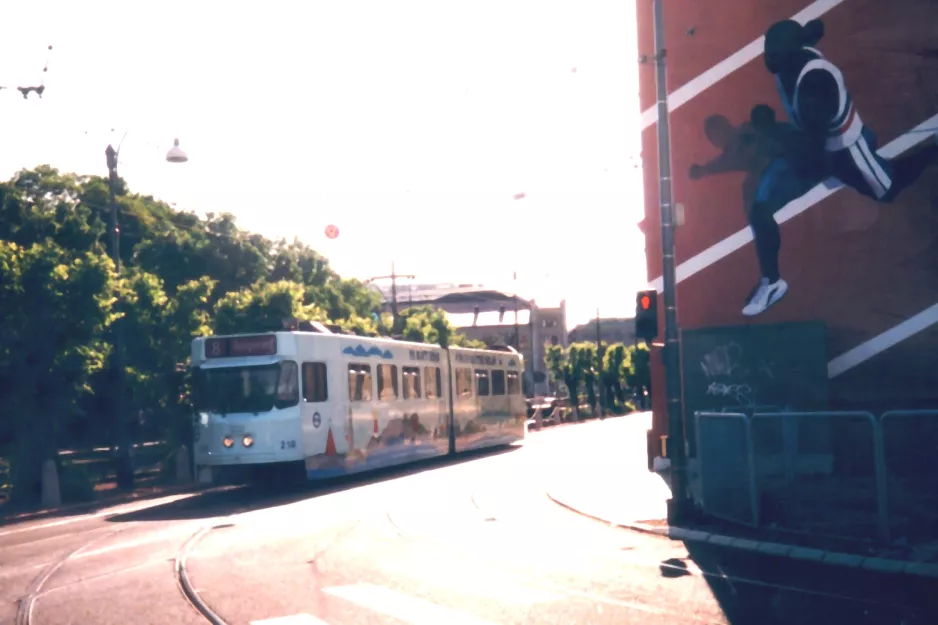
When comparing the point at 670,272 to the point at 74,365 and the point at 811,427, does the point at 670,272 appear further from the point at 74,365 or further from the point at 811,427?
the point at 74,365

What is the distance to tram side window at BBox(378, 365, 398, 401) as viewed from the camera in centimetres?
2570

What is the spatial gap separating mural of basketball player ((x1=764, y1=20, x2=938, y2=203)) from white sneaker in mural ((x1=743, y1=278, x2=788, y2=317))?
2691 millimetres

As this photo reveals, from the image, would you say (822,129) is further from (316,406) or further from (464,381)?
(464,381)

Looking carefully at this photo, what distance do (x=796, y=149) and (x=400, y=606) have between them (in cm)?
1721

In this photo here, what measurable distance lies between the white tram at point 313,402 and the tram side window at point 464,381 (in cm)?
220

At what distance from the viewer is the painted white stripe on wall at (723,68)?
2303 cm

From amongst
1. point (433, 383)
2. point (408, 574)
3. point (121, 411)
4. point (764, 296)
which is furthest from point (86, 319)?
point (764, 296)

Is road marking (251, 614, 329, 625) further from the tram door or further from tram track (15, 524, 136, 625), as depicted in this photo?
the tram door

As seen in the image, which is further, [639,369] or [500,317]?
[500,317]

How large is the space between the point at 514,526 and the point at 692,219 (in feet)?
37.3

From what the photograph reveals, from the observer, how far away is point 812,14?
23062 millimetres

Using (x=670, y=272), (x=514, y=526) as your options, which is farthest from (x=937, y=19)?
(x=514, y=526)

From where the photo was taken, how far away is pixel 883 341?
22172 mm

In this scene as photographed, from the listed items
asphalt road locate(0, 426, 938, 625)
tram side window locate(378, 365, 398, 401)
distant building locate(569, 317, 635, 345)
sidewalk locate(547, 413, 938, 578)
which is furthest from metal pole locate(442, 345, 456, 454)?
distant building locate(569, 317, 635, 345)
